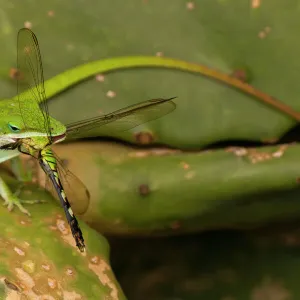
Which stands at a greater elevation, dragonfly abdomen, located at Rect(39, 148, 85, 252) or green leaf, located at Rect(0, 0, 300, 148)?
green leaf, located at Rect(0, 0, 300, 148)

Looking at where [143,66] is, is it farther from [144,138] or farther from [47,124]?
[47,124]

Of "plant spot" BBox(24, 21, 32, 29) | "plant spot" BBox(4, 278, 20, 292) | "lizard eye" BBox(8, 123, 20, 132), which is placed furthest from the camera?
"plant spot" BBox(24, 21, 32, 29)

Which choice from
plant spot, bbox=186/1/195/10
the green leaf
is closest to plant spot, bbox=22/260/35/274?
the green leaf

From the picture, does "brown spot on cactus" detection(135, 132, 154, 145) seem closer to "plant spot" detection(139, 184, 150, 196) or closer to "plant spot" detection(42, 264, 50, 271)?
"plant spot" detection(139, 184, 150, 196)

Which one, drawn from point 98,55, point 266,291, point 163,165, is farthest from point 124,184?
point 266,291

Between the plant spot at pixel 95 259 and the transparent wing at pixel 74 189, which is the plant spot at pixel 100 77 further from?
the plant spot at pixel 95 259

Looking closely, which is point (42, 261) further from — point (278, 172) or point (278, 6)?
point (278, 6)
